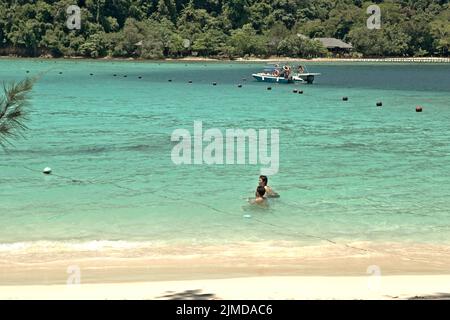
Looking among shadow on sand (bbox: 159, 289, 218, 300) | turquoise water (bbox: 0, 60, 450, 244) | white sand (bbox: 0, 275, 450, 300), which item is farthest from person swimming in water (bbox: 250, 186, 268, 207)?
shadow on sand (bbox: 159, 289, 218, 300)

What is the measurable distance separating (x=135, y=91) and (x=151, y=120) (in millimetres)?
40906

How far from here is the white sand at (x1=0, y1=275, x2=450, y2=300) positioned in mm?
14219

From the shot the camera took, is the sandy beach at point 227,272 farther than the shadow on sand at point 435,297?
Yes

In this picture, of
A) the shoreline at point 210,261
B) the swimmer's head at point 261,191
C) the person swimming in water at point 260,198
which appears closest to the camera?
the shoreline at point 210,261

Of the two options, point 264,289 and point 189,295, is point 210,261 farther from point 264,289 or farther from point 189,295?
point 189,295

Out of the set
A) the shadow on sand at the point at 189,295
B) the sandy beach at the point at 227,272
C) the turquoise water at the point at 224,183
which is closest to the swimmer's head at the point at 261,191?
the turquoise water at the point at 224,183

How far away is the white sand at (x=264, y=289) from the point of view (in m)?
14.2

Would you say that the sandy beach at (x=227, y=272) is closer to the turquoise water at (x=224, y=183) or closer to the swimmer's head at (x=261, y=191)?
the turquoise water at (x=224, y=183)

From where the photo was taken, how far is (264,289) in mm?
14984

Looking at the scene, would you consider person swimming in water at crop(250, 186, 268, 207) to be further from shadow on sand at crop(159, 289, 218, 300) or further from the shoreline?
shadow on sand at crop(159, 289, 218, 300)

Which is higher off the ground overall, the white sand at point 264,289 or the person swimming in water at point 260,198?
the white sand at point 264,289

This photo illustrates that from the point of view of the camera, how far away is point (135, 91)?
324ft

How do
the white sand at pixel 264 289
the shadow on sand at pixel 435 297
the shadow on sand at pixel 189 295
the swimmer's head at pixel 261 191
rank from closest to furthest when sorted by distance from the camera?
the shadow on sand at pixel 435 297
the shadow on sand at pixel 189 295
the white sand at pixel 264 289
the swimmer's head at pixel 261 191

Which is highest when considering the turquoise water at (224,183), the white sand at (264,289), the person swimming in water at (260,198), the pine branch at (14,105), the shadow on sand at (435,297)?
the pine branch at (14,105)
